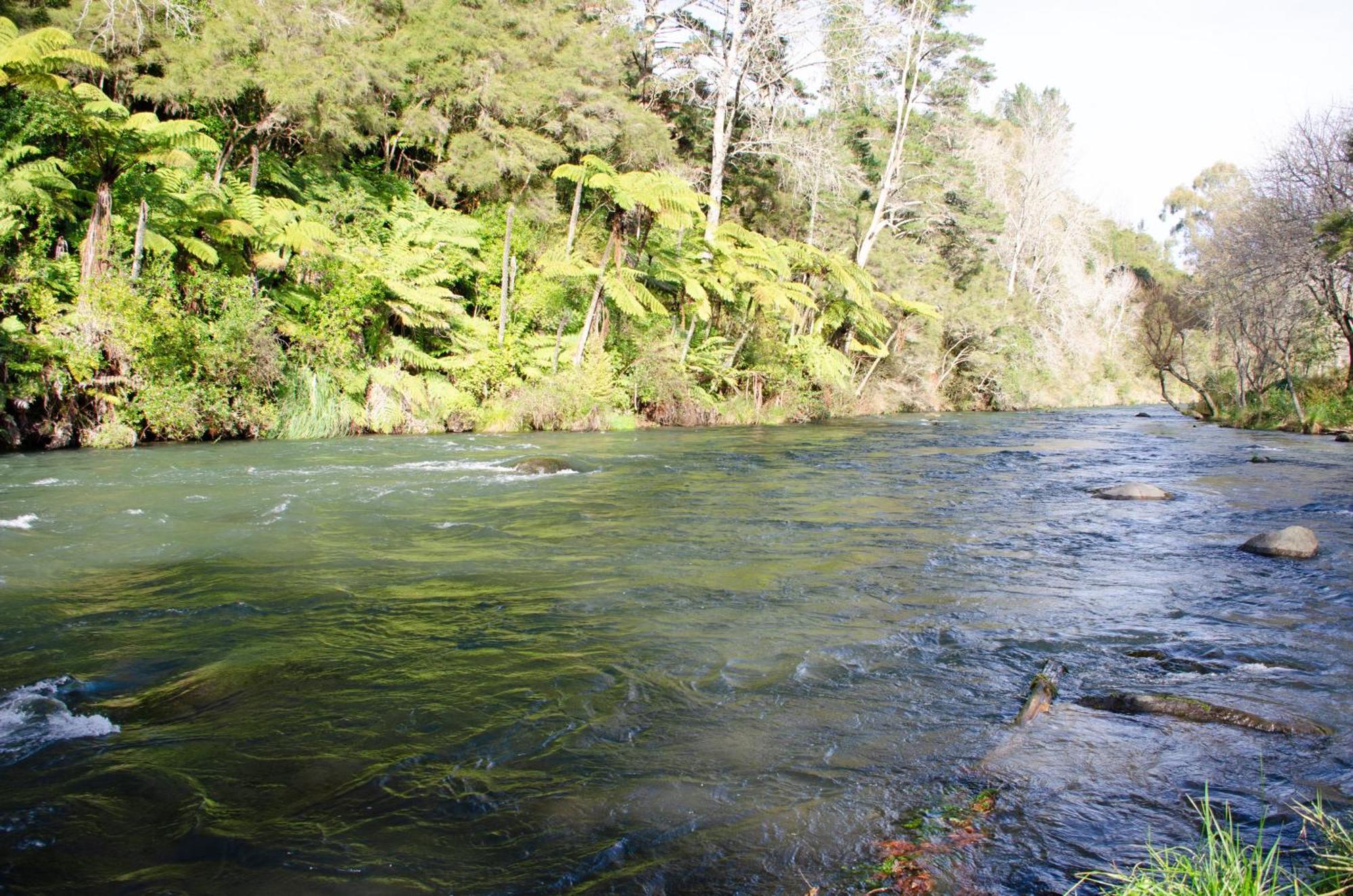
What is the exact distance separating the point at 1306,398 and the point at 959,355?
13007 millimetres

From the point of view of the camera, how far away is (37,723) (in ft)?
12.4

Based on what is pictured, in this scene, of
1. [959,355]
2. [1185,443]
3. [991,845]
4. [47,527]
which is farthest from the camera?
[959,355]

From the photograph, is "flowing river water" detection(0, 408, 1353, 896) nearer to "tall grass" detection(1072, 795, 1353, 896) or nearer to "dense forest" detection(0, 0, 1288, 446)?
"tall grass" detection(1072, 795, 1353, 896)

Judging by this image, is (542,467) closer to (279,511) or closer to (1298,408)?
(279,511)

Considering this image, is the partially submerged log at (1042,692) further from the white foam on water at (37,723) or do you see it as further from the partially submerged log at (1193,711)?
the white foam on water at (37,723)

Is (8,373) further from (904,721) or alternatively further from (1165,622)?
(1165,622)

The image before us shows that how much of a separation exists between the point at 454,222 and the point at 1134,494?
595 inches

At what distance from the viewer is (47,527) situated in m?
7.81

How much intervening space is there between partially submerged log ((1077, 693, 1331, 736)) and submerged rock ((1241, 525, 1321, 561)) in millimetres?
4283

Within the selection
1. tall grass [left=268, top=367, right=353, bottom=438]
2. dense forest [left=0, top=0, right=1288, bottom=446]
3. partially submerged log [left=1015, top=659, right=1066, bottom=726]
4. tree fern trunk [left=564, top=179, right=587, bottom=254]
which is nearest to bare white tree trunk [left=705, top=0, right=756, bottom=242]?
dense forest [left=0, top=0, right=1288, bottom=446]

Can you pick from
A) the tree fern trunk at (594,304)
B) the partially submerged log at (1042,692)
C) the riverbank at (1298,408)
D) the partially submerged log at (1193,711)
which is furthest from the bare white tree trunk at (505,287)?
the riverbank at (1298,408)

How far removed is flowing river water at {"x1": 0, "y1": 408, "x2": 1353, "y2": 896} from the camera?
9.61 ft

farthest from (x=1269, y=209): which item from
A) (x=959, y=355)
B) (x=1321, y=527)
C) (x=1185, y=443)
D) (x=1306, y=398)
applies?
(x=1321, y=527)

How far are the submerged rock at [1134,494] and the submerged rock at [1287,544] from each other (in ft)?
9.69
